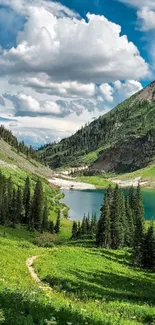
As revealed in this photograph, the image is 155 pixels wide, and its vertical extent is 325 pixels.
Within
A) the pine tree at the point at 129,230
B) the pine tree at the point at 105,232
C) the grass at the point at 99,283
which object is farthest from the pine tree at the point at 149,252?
the pine tree at the point at 129,230

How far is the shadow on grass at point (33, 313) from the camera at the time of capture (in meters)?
12.9

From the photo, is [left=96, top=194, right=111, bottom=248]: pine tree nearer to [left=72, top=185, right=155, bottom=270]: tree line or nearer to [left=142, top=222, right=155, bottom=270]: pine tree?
[left=72, top=185, right=155, bottom=270]: tree line

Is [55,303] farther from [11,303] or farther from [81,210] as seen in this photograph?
[81,210]

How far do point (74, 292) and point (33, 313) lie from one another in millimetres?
15227

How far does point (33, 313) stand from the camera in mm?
14312

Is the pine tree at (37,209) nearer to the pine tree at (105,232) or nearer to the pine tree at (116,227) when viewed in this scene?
the pine tree at (116,227)

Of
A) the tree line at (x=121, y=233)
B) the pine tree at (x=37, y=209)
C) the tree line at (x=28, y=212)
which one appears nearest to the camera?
the tree line at (x=121, y=233)

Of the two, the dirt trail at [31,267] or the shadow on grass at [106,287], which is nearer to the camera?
the shadow on grass at [106,287]

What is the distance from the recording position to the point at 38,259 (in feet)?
131

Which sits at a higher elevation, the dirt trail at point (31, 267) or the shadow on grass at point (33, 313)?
the shadow on grass at point (33, 313)

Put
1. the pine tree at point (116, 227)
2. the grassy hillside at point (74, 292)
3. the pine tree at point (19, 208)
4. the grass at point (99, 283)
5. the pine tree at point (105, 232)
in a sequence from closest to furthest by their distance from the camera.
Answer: the grassy hillside at point (74, 292), the grass at point (99, 283), the pine tree at point (105, 232), the pine tree at point (116, 227), the pine tree at point (19, 208)

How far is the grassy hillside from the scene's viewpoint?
14766 millimetres

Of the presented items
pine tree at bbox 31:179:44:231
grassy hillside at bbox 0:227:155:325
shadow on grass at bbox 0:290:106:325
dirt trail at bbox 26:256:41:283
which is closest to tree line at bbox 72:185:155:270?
grassy hillside at bbox 0:227:155:325

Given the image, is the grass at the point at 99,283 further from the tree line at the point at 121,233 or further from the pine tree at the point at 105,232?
the pine tree at the point at 105,232
